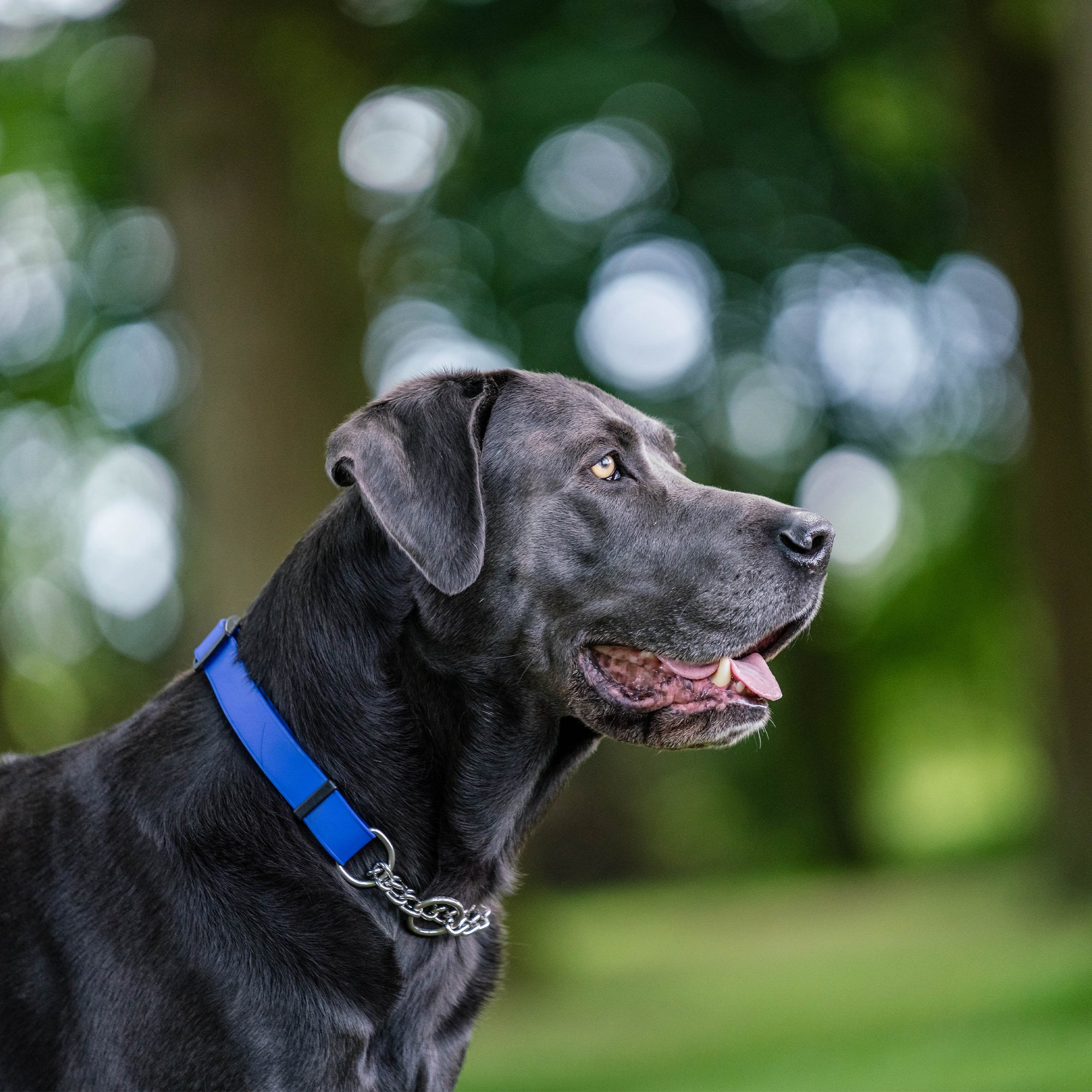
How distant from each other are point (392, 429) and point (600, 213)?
10.6 metres

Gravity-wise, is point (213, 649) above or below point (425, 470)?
below

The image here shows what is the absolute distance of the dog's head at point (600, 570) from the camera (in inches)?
137

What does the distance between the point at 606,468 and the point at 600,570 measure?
326mm

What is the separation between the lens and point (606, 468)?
3.74 metres

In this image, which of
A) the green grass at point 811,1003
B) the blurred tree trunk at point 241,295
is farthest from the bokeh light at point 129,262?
the green grass at point 811,1003

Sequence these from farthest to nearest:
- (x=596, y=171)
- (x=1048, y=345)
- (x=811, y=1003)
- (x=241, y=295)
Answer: (x=596, y=171) < (x=1048, y=345) < (x=811, y=1003) < (x=241, y=295)

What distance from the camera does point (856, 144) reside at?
12.7 metres

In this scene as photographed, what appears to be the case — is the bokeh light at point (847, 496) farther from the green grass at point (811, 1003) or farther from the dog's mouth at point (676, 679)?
the dog's mouth at point (676, 679)

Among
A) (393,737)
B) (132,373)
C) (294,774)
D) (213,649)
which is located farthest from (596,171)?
(294,774)

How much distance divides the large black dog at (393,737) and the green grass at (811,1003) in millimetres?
3926

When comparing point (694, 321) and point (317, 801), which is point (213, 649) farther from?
point (694, 321)

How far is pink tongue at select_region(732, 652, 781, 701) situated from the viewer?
3688mm

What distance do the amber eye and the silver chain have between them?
1184mm

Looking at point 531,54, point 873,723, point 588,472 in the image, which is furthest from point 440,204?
point 873,723
